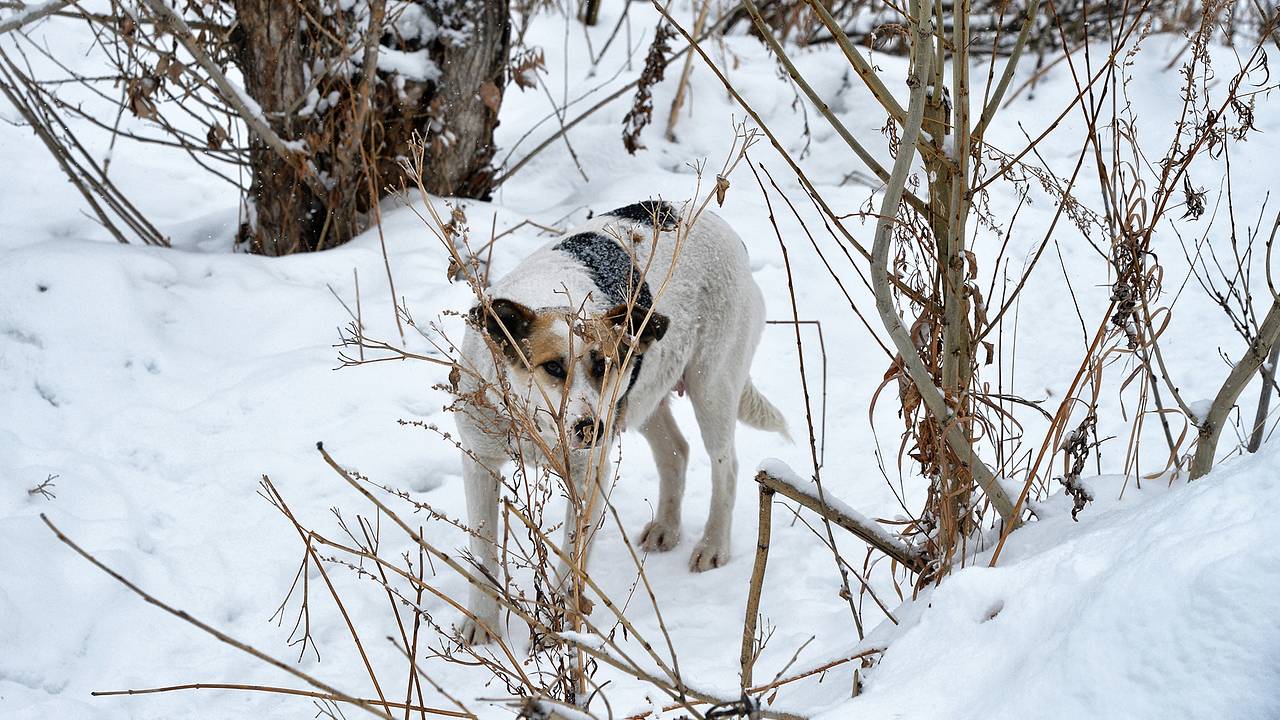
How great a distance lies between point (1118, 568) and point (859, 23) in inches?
413

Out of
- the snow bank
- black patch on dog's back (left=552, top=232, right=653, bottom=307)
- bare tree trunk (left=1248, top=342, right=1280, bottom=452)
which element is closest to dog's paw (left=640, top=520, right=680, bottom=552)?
black patch on dog's back (left=552, top=232, right=653, bottom=307)

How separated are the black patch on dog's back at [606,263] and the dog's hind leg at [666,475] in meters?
0.82

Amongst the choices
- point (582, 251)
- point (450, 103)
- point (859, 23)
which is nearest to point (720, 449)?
point (582, 251)

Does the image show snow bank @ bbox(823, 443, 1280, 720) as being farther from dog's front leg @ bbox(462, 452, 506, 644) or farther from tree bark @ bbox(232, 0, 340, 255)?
tree bark @ bbox(232, 0, 340, 255)

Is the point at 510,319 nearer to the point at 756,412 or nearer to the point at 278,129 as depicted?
the point at 756,412

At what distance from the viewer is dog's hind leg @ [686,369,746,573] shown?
Answer: 4.28m

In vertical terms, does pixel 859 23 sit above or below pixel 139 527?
above

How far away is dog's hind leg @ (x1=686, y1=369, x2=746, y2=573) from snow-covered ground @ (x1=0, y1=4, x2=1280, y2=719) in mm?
204

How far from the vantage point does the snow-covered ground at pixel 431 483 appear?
1.42m

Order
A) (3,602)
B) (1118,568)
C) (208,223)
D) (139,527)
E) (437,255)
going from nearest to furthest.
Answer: (1118,568), (3,602), (139,527), (437,255), (208,223)

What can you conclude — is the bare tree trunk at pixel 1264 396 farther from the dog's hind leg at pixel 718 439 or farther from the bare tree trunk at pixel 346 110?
the bare tree trunk at pixel 346 110

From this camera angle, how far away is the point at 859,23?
35.8 ft

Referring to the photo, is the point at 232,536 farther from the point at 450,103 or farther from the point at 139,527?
the point at 450,103

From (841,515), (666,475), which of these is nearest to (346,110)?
(666,475)
